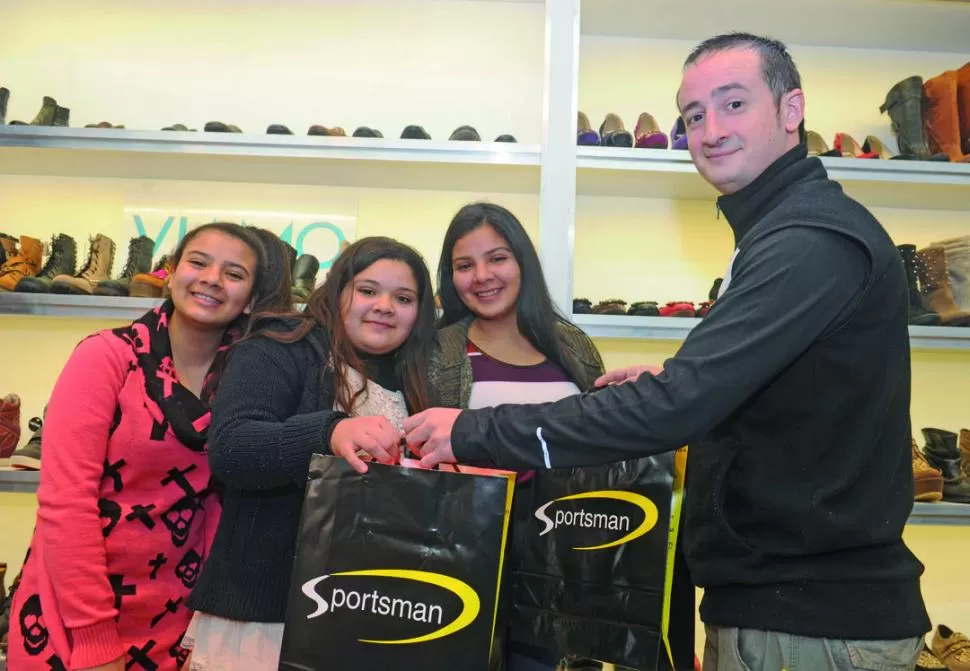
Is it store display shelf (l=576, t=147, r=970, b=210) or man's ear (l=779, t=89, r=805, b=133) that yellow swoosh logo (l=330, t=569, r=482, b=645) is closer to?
man's ear (l=779, t=89, r=805, b=133)

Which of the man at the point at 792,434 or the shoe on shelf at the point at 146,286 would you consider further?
the shoe on shelf at the point at 146,286

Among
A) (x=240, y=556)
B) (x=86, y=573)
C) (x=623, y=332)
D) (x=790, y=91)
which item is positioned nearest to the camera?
(x=790, y=91)

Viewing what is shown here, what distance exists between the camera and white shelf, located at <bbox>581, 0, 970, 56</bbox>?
308 centimetres

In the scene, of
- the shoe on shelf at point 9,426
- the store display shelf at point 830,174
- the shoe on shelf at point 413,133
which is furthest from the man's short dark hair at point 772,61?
the shoe on shelf at point 9,426

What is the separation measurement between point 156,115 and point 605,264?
2156 millimetres

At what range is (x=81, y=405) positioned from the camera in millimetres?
1771

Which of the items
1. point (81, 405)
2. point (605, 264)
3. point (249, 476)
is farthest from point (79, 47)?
point (249, 476)

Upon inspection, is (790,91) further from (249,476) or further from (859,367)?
(249,476)

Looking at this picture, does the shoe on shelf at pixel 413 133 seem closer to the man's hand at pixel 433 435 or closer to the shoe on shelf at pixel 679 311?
the shoe on shelf at pixel 679 311

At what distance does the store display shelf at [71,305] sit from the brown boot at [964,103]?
10.5ft

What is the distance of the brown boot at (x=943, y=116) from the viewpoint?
302cm

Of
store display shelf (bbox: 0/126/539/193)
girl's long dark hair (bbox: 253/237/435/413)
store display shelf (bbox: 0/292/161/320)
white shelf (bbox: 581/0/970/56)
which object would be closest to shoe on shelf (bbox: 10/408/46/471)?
store display shelf (bbox: 0/292/161/320)

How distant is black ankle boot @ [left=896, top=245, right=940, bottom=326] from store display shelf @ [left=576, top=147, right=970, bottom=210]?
0.88ft

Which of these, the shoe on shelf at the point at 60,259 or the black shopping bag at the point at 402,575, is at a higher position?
the shoe on shelf at the point at 60,259
